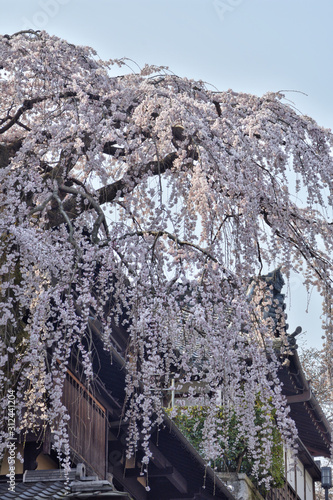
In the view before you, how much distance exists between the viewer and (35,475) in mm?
8047

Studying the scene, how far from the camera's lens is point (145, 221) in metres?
6.73

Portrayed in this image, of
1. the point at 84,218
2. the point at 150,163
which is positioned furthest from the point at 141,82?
the point at 84,218

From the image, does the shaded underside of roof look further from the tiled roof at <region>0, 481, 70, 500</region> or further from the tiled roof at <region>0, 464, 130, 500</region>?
the tiled roof at <region>0, 481, 70, 500</region>

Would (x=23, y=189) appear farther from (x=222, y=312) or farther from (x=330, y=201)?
(x=330, y=201)

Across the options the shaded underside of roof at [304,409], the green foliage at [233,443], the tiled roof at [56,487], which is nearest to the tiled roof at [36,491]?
the tiled roof at [56,487]

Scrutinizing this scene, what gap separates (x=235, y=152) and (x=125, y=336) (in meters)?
5.67

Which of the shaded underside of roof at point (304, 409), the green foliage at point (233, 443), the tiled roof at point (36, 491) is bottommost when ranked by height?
the tiled roof at point (36, 491)

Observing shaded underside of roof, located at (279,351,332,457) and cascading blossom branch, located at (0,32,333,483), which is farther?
shaded underside of roof, located at (279,351,332,457)

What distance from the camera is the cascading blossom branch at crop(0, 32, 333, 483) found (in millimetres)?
6188

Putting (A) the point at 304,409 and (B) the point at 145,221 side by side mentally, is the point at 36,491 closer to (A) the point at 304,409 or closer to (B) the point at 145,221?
(B) the point at 145,221

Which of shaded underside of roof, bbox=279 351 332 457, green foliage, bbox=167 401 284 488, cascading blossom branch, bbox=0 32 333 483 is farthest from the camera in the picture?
green foliage, bbox=167 401 284 488

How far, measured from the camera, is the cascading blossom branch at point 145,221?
6188 millimetres

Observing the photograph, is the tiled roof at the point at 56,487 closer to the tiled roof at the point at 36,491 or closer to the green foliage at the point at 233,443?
the tiled roof at the point at 36,491

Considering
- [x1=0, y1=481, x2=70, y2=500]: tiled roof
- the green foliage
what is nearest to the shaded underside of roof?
the green foliage
